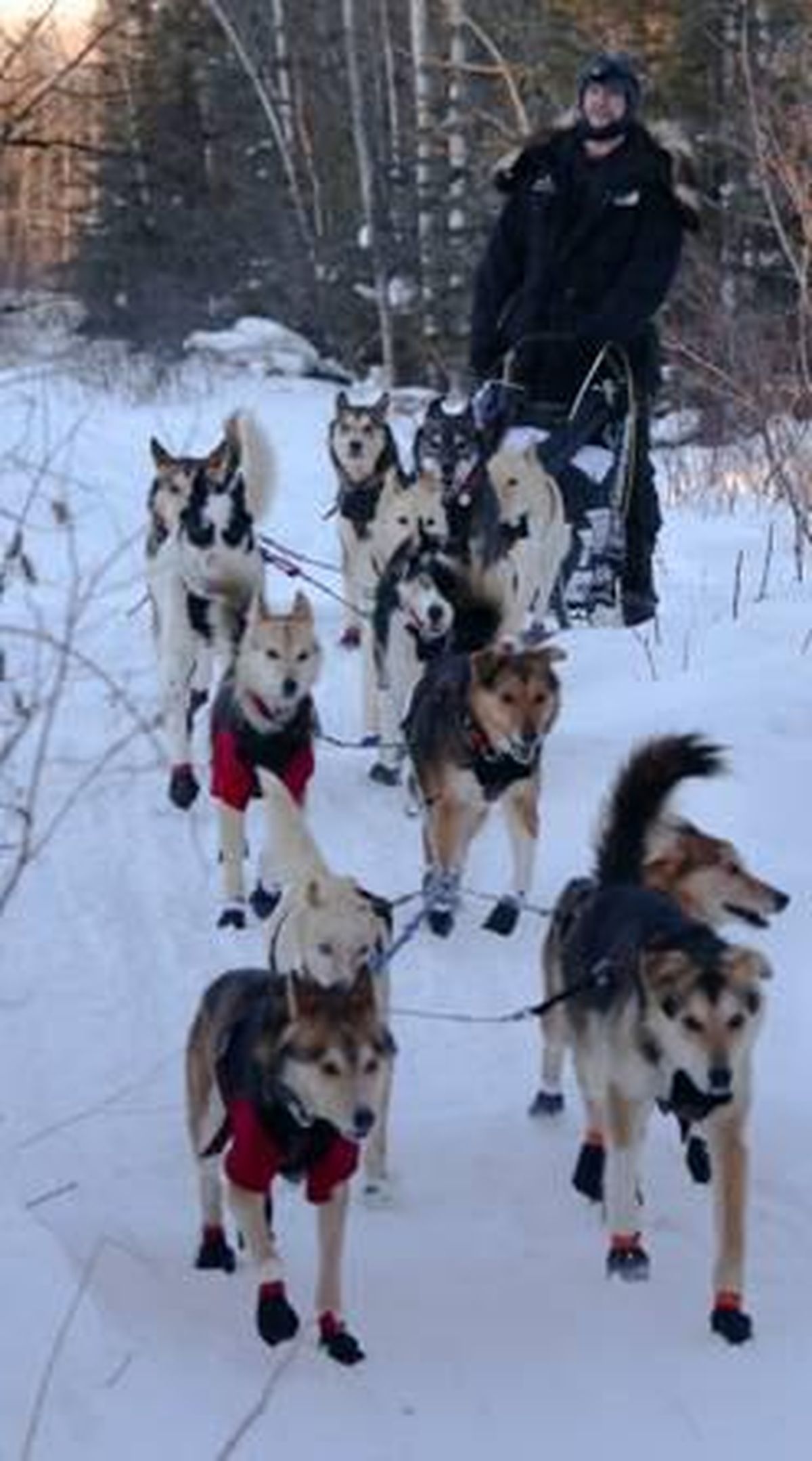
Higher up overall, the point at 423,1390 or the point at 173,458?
the point at 173,458

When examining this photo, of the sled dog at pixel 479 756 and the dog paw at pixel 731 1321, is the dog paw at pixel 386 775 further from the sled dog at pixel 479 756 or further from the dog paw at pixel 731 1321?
the dog paw at pixel 731 1321

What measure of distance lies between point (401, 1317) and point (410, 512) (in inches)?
165

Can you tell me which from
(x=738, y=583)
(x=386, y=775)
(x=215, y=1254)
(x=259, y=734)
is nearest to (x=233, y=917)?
(x=259, y=734)

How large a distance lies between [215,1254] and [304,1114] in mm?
461

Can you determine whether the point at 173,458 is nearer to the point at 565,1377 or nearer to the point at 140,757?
the point at 140,757

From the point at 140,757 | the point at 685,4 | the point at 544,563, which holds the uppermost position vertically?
the point at 685,4

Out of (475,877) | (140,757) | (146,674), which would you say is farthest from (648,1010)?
(146,674)

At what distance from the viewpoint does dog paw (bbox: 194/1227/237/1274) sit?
3.91 metres

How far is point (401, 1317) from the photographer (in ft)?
12.6

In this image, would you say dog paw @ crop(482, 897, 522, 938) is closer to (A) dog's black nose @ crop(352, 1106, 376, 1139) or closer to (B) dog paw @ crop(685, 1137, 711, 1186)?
(B) dog paw @ crop(685, 1137, 711, 1186)

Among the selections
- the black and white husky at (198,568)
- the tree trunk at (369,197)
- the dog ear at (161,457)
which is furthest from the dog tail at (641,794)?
the tree trunk at (369,197)

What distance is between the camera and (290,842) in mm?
4746

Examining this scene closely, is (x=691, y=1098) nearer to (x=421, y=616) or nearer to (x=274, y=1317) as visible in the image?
(x=274, y=1317)

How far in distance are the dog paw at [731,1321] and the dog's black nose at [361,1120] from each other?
0.69 meters
